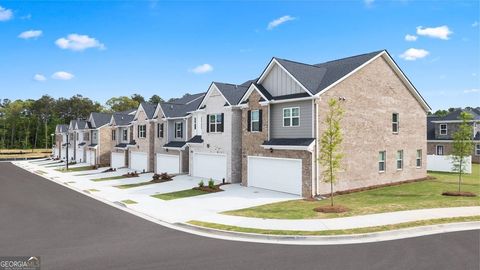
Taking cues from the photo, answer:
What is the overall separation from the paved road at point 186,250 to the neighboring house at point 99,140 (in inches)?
1366

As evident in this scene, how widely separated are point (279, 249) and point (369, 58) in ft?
56.8

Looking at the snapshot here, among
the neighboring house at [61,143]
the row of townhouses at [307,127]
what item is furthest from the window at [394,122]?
the neighboring house at [61,143]

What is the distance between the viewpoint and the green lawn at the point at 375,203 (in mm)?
15086

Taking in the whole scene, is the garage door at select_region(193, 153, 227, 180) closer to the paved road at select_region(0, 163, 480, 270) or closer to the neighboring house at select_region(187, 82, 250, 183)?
the neighboring house at select_region(187, 82, 250, 183)

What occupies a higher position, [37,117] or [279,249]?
[37,117]

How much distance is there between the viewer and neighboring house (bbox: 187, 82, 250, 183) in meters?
26.3

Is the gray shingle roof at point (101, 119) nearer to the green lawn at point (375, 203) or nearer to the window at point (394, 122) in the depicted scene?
the green lawn at point (375, 203)

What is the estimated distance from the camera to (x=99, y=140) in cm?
4844

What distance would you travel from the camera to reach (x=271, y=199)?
63.3 feet

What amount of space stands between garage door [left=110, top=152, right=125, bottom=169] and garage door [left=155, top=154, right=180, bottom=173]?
10110mm

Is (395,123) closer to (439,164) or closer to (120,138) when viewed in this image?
(439,164)

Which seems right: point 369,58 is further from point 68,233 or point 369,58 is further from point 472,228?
point 68,233

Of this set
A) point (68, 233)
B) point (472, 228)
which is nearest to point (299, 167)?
point (472, 228)

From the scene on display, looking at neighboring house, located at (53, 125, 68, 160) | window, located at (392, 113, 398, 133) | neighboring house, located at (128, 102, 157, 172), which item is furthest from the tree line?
window, located at (392, 113, 398, 133)
